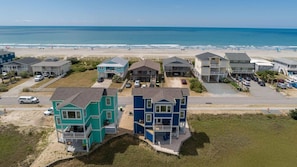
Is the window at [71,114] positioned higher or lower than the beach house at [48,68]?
lower

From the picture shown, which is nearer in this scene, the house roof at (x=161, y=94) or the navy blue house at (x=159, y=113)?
the house roof at (x=161, y=94)

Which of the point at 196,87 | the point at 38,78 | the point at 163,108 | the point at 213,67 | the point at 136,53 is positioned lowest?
the point at 196,87

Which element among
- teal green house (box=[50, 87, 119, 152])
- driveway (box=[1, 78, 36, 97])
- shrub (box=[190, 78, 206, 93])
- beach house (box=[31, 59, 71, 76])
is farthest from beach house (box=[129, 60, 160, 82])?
teal green house (box=[50, 87, 119, 152])

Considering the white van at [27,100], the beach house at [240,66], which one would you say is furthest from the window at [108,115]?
the beach house at [240,66]

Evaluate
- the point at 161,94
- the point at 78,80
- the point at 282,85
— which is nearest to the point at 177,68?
the point at 282,85

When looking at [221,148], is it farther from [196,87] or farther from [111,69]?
[111,69]

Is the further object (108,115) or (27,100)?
(27,100)

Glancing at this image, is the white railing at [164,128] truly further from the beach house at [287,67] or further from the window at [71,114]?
the beach house at [287,67]
